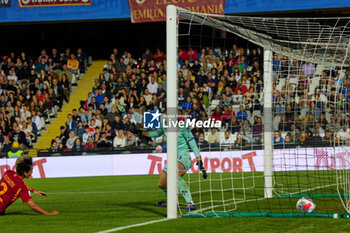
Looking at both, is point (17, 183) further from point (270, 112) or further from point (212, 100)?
point (212, 100)

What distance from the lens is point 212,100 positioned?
2259 cm

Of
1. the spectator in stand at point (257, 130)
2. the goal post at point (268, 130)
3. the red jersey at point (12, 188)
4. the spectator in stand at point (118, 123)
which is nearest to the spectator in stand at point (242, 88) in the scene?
the spectator in stand at point (257, 130)

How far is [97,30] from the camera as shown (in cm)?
3222

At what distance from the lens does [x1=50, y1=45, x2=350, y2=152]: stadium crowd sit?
16.8m

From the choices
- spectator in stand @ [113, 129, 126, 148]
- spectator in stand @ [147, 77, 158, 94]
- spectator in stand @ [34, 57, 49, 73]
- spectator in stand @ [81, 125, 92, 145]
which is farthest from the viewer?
spectator in stand @ [34, 57, 49, 73]

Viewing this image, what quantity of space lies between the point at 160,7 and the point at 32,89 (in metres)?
7.49

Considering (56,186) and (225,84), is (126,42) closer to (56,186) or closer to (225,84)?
(225,84)

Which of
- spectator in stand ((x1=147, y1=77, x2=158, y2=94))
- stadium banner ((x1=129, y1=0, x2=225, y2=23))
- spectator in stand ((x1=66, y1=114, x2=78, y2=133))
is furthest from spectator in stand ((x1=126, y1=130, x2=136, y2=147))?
stadium banner ((x1=129, y1=0, x2=225, y2=23))

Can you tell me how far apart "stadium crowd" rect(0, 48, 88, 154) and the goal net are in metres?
6.01

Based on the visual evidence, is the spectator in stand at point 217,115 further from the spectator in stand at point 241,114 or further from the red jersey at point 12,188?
the red jersey at point 12,188

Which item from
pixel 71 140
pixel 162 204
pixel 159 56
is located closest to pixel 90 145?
pixel 71 140

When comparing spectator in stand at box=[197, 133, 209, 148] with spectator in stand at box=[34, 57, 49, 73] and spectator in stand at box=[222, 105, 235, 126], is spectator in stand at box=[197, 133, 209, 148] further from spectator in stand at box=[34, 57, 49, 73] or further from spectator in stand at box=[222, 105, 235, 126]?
spectator in stand at box=[34, 57, 49, 73]

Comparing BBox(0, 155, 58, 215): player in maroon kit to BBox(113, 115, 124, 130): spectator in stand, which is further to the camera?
BBox(113, 115, 124, 130): spectator in stand

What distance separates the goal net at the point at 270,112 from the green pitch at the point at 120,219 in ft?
2.17
